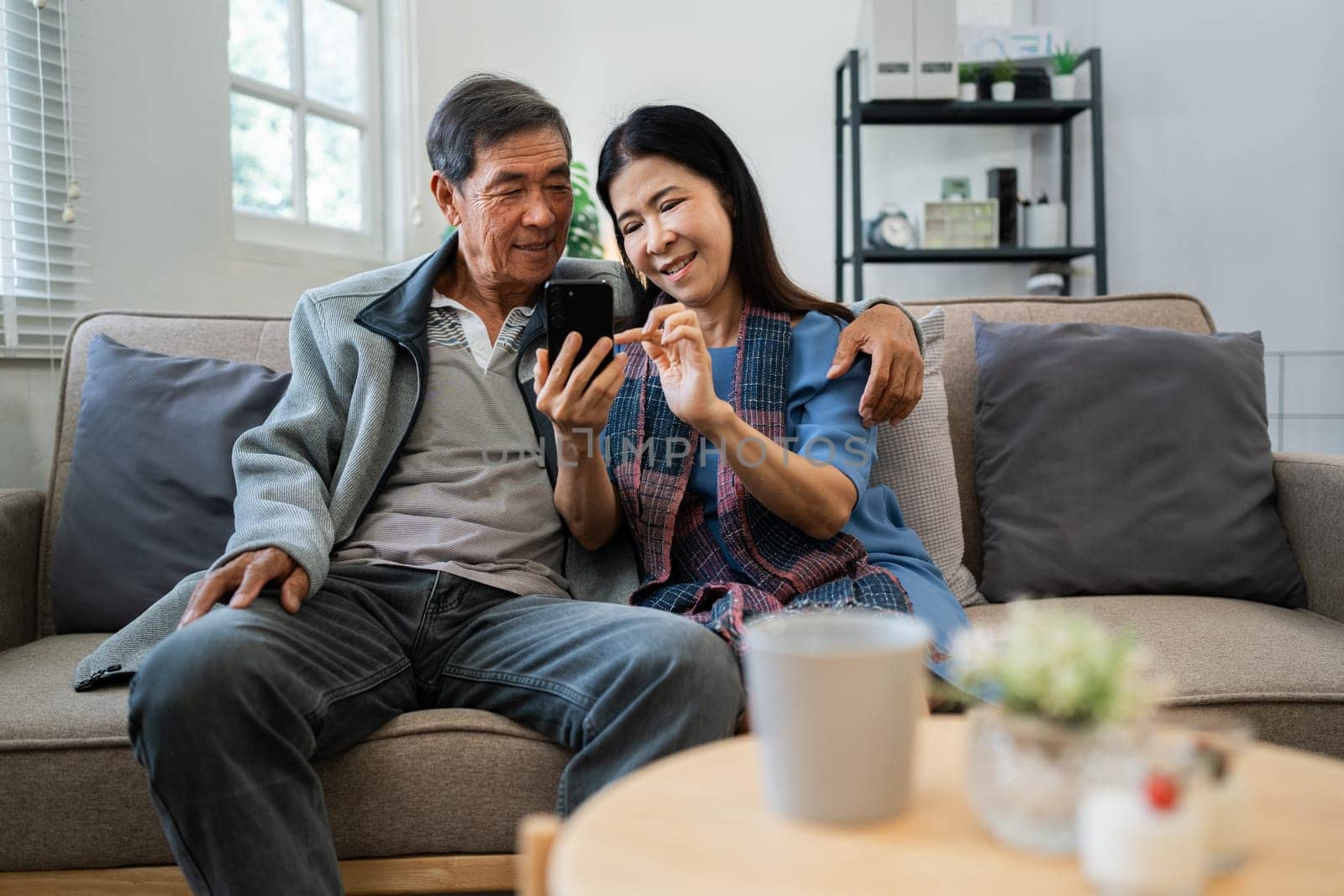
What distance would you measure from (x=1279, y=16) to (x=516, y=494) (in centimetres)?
289

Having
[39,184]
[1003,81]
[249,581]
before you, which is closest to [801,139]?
[1003,81]

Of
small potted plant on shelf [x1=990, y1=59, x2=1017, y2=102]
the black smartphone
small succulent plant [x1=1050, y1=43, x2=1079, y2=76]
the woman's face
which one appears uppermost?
small succulent plant [x1=1050, y1=43, x2=1079, y2=76]

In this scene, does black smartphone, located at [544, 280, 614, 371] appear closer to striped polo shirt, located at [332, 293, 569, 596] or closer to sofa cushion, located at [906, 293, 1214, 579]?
striped polo shirt, located at [332, 293, 569, 596]

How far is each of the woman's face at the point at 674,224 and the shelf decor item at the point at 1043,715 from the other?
3.10 ft

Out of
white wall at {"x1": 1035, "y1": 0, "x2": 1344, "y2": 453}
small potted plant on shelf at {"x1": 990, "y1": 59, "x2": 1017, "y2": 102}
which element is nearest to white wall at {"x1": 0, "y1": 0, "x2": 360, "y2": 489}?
small potted plant on shelf at {"x1": 990, "y1": 59, "x2": 1017, "y2": 102}

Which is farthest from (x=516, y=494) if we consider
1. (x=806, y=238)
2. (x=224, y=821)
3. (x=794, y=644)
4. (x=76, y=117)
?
(x=806, y=238)

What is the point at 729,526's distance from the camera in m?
1.42

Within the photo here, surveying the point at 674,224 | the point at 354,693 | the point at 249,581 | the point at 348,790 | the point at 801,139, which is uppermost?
the point at 801,139

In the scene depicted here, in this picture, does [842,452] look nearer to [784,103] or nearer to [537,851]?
[537,851]

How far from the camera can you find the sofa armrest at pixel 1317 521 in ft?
5.12

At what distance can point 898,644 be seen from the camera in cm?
61

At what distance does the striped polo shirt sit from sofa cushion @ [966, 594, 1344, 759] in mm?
644

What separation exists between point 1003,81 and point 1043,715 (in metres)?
3.44

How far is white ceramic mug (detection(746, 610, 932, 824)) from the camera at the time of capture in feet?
1.94
